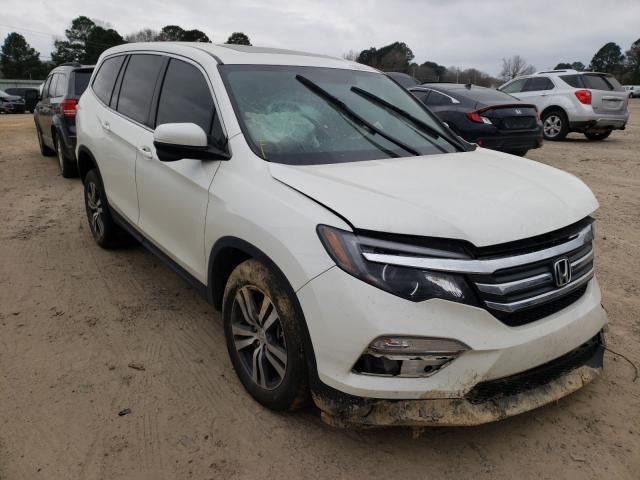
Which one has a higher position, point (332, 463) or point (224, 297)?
point (224, 297)

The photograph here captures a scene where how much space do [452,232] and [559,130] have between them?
481 inches

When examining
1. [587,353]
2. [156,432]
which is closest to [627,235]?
[587,353]

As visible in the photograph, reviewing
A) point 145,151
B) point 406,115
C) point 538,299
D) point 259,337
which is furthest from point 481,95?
point 259,337

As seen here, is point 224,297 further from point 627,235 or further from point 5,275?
point 627,235

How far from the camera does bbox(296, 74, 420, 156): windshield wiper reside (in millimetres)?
3090

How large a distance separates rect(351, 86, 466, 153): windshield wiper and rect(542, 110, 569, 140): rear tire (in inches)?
413

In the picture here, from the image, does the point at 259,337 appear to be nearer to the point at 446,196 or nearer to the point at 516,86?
the point at 446,196

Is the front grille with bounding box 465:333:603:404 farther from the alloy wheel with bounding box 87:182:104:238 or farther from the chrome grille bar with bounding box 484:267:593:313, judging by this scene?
the alloy wheel with bounding box 87:182:104:238

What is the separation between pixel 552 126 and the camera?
12.7 metres

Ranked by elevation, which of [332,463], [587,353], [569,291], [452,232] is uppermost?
[452,232]

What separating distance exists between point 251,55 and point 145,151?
979mm

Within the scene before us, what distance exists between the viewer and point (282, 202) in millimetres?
2303

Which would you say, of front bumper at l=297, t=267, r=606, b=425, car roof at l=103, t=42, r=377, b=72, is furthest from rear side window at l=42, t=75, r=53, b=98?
front bumper at l=297, t=267, r=606, b=425

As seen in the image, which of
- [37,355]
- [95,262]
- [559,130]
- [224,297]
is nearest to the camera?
[224,297]
